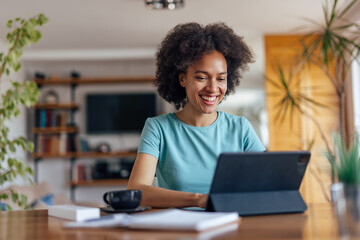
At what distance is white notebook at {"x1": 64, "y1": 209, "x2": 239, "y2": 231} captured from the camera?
954 mm

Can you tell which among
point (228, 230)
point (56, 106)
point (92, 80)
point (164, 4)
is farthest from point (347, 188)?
point (56, 106)

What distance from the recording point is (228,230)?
0.98m

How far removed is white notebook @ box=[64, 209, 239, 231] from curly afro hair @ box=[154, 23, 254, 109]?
0.85 meters

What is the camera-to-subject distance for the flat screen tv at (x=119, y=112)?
7.09m

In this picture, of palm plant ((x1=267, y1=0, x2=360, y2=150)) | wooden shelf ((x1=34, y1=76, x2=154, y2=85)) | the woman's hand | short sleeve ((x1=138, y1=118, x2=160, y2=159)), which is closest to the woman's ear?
short sleeve ((x1=138, y1=118, x2=160, y2=159))

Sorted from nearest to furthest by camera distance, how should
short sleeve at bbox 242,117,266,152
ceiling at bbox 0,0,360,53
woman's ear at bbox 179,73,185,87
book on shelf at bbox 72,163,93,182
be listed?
short sleeve at bbox 242,117,266,152, woman's ear at bbox 179,73,185,87, ceiling at bbox 0,0,360,53, book on shelf at bbox 72,163,93,182

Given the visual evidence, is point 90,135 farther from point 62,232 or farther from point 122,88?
point 62,232

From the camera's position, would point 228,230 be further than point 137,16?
No

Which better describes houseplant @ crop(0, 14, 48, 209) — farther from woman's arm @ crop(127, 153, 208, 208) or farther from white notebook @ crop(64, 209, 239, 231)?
white notebook @ crop(64, 209, 239, 231)

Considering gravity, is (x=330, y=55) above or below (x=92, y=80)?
below

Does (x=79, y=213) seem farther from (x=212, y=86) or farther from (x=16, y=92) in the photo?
(x=16, y=92)

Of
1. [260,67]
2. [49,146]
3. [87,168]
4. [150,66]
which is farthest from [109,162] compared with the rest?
[260,67]

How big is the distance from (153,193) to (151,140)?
1.08ft

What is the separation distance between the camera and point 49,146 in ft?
22.9
